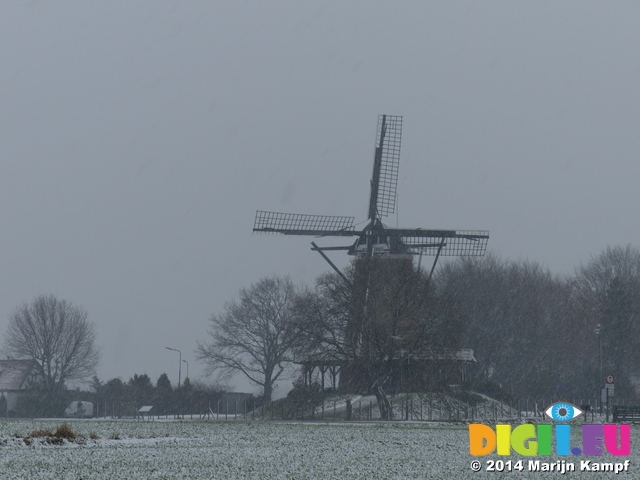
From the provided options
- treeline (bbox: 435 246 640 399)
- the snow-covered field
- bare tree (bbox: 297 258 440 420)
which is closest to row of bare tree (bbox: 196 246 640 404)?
treeline (bbox: 435 246 640 399)

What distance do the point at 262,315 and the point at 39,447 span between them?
6405 cm

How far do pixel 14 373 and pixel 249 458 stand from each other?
77.6 metres

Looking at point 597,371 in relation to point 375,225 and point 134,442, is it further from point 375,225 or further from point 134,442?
point 134,442

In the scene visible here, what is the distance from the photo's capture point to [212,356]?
8688cm

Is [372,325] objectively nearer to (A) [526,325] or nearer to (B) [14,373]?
(A) [526,325]

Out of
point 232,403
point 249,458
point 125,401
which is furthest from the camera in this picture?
point 125,401

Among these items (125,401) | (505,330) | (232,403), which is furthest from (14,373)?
(505,330)

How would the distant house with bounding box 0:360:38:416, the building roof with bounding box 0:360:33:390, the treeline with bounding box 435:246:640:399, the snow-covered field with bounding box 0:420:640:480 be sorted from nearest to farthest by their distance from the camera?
the snow-covered field with bounding box 0:420:640:480 < the treeline with bounding box 435:246:640:399 < the distant house with bounding box 0:360:38:416 < the building roof with bounding box 0:360:33:390

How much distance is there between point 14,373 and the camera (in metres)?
93.1

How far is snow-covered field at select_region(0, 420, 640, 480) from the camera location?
1745cm

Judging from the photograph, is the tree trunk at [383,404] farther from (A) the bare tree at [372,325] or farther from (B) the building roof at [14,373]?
(B) the building roof at [14,373]

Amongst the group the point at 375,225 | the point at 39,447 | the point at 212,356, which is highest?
the point at 375,225

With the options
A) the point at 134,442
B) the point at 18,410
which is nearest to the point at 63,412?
the point at 18,410

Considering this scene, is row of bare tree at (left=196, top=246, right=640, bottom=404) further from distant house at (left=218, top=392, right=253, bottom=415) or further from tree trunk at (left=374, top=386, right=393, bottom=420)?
tree trunk at (left=374, top=386, right=393, bottom=420)
